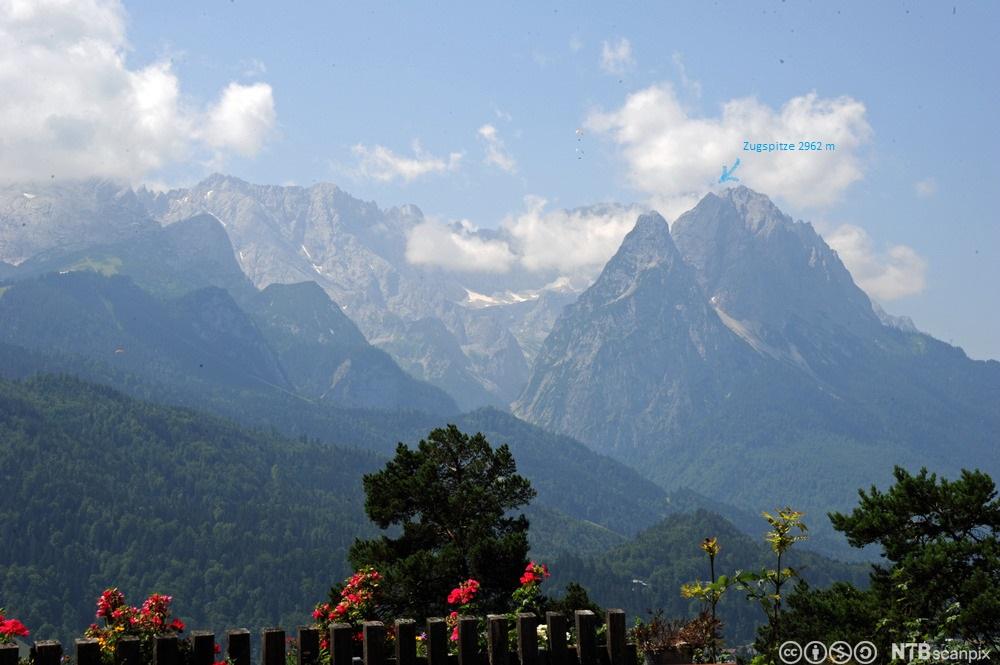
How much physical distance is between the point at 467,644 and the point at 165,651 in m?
2.31

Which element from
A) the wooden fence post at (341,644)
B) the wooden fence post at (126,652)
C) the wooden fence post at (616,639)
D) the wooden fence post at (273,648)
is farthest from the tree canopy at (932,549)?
the wooden fence post at (126,652)

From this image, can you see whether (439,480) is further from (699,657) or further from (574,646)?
(574,646)

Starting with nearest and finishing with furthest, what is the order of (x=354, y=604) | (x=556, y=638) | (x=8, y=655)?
(x=8, y=655) → (x=556, y=638) → (x=354, y=604)

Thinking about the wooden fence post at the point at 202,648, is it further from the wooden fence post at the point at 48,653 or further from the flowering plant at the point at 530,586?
the flowering plant at the point at 530,586

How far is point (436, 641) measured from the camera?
27.8ft


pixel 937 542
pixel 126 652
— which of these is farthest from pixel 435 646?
pixel 937 542

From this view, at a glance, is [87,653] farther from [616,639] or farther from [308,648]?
[616,639]

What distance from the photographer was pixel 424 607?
72.4ft

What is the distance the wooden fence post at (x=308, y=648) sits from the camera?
31.0 feet

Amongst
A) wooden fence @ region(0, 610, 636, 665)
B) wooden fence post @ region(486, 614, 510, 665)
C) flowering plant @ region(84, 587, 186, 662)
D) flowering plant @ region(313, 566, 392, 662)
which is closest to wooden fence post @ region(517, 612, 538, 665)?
wooden fence @ region(0, 610, 636, 665)

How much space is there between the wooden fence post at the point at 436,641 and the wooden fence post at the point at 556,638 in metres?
0.85

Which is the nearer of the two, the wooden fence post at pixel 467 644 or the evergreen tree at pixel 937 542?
the wooden fence post at pixel 467 644

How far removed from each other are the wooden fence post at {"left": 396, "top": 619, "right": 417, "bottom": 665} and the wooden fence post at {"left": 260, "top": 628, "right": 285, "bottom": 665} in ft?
3.16

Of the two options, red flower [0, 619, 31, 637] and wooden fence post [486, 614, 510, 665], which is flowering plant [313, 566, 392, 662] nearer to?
red flower [0, 619, 31, 637]
